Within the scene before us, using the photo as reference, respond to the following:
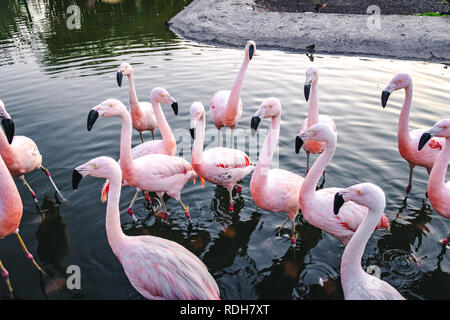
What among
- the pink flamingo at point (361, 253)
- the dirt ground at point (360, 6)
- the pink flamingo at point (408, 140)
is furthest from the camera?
the dirt ground at point (360, 6)

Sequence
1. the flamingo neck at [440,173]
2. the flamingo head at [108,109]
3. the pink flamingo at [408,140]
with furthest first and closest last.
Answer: the pink flamingo at [408,140] → the flamingo head at [108,109] → the flamingo neck at [440,173]

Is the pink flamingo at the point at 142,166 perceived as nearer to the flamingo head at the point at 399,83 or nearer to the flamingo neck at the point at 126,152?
the flamingo neck at the point at 126,152

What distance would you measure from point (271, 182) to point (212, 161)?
96 centimetres

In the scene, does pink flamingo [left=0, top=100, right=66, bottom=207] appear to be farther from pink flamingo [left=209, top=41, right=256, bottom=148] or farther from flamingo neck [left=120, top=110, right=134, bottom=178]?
pink flamingo [left=209, top=41, right=256, bottom=148]

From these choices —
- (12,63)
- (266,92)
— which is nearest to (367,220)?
(266,92)

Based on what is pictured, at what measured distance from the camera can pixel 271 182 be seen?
4.13m

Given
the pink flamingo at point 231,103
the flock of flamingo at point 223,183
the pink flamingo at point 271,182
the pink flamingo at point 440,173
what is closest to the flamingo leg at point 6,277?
the flock of flamingo at point 223,183

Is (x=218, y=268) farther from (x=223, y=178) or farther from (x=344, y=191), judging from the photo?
(x=344, y=191)

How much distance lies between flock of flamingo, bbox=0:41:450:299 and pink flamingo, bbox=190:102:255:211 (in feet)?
0.05

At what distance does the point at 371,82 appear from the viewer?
907 cm

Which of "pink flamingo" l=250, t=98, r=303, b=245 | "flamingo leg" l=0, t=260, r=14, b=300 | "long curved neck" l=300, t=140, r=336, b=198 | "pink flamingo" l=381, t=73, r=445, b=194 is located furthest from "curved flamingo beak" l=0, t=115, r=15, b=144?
"pink flamingo" l=381, t=73, r=445, b=194

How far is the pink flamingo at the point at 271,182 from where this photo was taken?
4.04 meters

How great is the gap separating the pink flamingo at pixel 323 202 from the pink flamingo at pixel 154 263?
140cm
